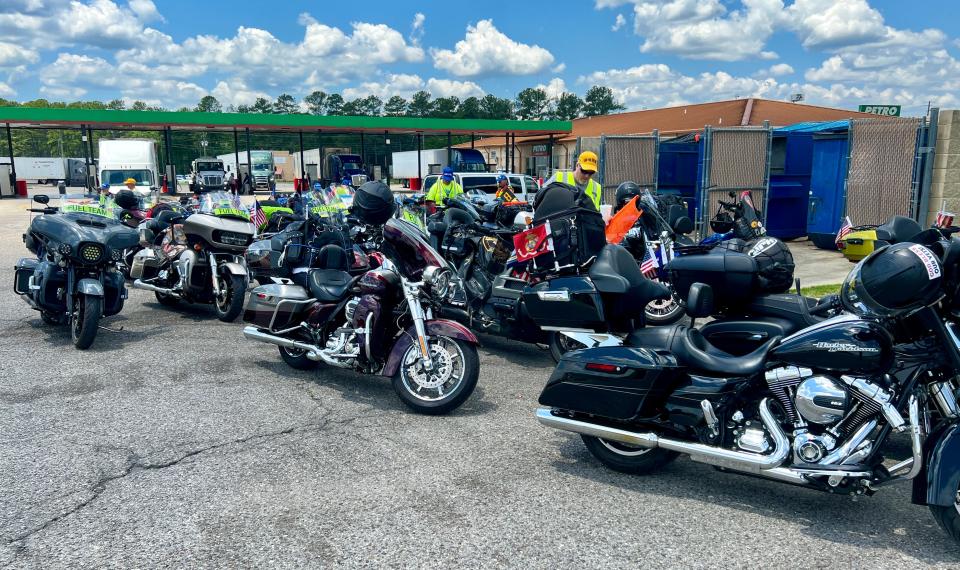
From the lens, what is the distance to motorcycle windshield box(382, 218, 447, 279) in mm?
5555

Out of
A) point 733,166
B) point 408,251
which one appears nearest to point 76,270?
point 408,251

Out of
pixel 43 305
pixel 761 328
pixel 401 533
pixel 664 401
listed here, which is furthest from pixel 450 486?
pixel 43 305

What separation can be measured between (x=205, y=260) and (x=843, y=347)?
7501 mm

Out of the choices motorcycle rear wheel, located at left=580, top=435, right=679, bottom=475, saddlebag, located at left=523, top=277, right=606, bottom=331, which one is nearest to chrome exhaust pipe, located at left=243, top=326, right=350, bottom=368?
saddlebag, located at left=523, top=277, right=606, bottom=331

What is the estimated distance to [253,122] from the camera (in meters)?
37.1

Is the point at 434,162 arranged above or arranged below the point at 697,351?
above

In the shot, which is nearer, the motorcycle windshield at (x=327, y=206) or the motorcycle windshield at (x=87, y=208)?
the motorcycle windshield at (x=327, y=206)

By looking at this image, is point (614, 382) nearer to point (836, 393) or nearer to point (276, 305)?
point (836, 393)

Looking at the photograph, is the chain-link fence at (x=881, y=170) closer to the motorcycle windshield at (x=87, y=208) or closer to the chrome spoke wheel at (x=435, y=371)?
the chrome spoke wheel at (x=435, y=371)

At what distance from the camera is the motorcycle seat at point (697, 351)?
12.2 ft

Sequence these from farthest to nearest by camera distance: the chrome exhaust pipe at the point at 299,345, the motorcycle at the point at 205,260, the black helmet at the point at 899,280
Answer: the motorcycle at the point at 205,260
the chrome exhaust pipe at the point at 299,345
the black helmet at the point at 899,280

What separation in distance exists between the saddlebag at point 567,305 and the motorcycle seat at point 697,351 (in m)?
0.46

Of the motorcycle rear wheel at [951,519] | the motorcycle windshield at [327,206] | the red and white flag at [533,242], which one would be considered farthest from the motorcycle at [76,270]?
the motorcycle rear wheel at [951,519]

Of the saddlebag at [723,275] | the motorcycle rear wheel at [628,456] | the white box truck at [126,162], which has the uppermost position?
the white box truck at [126,162]
